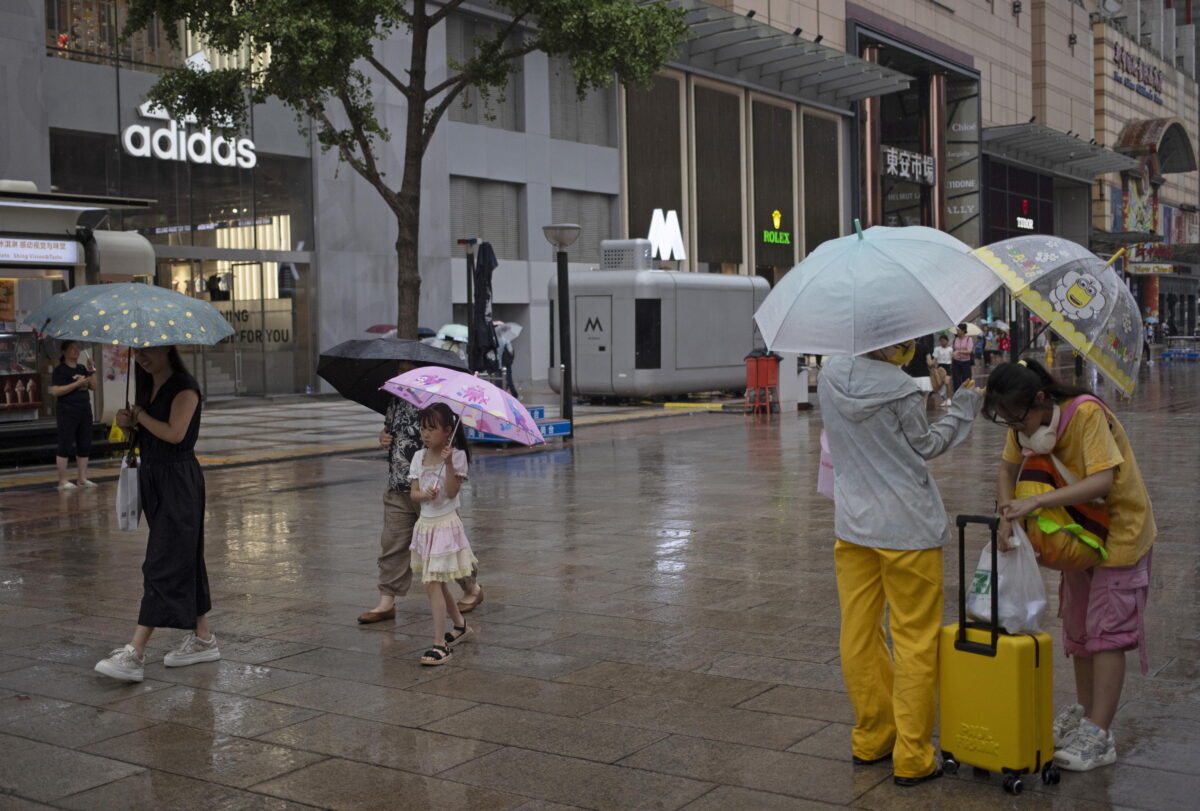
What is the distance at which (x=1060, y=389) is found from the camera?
473 centimetres

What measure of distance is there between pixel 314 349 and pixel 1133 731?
89.1 feet

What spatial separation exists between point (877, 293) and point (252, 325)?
1048 inches

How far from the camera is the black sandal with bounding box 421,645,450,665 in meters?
6.47

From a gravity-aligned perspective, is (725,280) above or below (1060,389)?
above

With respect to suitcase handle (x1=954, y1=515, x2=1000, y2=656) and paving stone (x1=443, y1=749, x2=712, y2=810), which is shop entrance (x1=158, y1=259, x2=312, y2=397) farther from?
suitcase handle (x1=954, y1=515, x2=1000, y2=656)

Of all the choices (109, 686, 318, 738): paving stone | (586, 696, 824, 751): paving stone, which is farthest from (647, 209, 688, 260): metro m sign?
(586, 696, 824, 751): paving stone

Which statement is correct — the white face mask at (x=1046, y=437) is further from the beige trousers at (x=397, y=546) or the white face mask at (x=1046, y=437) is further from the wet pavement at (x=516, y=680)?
the beige trousers at (x=397, y=546)

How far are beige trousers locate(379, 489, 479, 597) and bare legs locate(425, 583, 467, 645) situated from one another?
0.61m

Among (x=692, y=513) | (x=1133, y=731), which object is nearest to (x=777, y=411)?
(x=692, y=513)

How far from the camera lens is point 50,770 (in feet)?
16.5

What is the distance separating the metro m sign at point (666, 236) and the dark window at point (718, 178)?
1.50 metres

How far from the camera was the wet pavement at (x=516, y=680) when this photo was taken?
15.6 feet

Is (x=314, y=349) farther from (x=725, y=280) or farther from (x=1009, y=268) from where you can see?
(x=1009, y=268)

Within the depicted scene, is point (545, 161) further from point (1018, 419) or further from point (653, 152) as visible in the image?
point (1018, 419)
